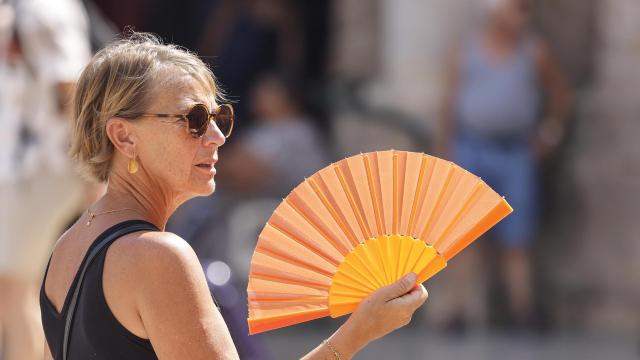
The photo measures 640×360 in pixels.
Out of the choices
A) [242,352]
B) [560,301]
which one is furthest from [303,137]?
[242,352]

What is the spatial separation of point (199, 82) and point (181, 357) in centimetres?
59

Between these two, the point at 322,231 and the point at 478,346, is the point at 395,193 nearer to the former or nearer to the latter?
the point at 322,231

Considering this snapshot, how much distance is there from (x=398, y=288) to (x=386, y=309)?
0.16 ft

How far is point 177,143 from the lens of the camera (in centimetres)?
266

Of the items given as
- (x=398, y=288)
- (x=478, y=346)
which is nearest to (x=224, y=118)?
(x=398, y=288)

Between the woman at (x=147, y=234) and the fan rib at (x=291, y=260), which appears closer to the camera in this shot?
the woman at (x=147, y=234)

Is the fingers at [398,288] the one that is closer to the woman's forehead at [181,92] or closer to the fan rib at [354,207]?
the fan rib at [354,207]

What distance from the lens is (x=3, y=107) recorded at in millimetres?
5484

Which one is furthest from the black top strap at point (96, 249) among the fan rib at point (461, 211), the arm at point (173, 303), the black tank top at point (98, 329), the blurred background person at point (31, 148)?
the blurred background person at point (31, 148)

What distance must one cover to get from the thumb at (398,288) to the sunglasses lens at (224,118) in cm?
50

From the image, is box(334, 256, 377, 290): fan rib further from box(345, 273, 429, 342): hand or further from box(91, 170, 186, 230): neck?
box(91, 170, 186, 230): neck

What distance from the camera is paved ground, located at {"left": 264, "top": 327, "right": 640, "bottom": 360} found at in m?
7.34

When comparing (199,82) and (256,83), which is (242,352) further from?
(256,83)

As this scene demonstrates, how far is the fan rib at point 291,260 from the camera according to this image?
266cm
